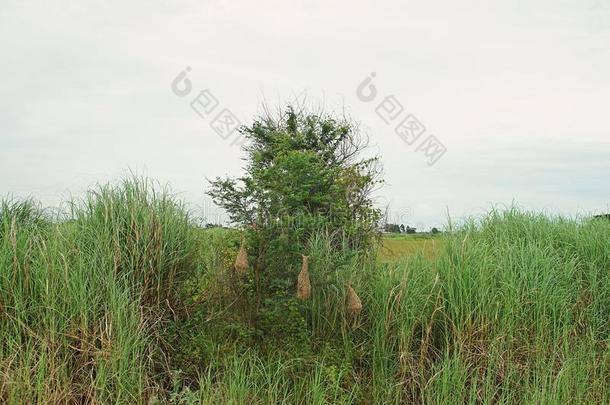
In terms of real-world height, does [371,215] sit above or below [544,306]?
above

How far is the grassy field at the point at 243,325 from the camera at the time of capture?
495cm

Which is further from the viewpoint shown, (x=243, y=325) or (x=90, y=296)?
(x=243, y=325)

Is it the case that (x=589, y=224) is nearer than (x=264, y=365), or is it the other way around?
(x=264, y=365)

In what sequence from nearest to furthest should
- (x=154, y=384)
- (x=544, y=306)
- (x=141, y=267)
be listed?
(x=154, y=384) → (x=141, y=267) → (x=544, y=306)

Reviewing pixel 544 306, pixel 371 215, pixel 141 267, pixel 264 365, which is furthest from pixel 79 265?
pixel 371 215

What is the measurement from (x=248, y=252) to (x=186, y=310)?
31.9 inches

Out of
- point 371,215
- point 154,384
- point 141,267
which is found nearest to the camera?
point 154,384

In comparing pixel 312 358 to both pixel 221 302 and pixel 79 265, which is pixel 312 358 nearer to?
pixel 221 302

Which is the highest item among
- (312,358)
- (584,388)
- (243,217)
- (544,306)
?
(243,217)

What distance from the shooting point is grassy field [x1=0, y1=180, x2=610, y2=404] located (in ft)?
16.2

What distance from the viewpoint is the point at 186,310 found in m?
5.52

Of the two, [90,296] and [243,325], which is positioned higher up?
[90,296]

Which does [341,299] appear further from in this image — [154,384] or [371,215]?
[371,215]

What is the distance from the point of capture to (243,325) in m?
5.39
